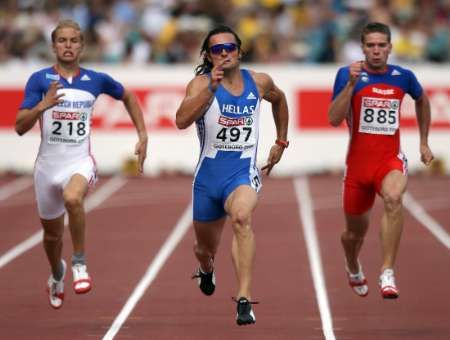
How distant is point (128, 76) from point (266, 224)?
5517 mm

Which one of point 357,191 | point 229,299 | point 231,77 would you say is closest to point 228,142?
point 231,77

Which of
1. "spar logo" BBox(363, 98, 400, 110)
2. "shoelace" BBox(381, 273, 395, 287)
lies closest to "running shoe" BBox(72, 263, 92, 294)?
"shoelace" BBox(381, 273, 395, 287)

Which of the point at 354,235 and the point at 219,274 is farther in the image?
the point at 219,274

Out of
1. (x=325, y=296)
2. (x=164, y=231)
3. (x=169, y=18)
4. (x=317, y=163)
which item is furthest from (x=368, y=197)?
(x=169, y=18)

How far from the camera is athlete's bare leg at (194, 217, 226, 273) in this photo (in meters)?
10.8

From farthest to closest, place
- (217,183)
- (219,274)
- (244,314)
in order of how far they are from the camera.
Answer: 1. (219,274)
2. (217,183)
3. (244,314)

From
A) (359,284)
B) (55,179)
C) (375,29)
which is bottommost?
(359,284)

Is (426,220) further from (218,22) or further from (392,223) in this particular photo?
(392,223)

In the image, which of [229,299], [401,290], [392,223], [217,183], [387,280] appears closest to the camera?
[217,183]

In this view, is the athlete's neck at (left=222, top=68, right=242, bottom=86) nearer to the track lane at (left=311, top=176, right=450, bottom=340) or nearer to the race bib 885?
the race bib 885

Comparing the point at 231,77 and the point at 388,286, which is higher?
the point at 231,77

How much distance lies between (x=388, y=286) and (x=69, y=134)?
251cm

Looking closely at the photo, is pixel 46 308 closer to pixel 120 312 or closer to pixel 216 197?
pixel 120 312

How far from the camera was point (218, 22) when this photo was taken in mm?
23359
